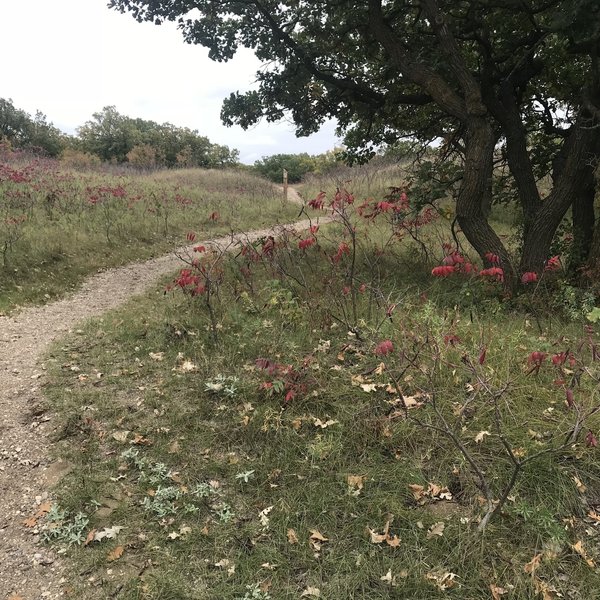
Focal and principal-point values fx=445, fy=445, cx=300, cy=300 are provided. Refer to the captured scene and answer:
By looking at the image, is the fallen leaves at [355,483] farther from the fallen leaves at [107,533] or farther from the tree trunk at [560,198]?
the tree trunk at [560,198]

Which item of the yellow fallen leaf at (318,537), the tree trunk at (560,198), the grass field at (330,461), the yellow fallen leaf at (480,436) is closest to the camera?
the grass field at (330,461)

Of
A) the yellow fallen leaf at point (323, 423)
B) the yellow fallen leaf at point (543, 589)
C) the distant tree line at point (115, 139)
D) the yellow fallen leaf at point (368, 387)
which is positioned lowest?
the yellow fallen leaf at point (543, 589)

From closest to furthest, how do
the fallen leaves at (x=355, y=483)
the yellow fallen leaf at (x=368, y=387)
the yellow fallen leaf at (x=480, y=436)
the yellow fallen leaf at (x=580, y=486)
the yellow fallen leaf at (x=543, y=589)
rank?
the yellow fallen leaf at (x=543, y=589) → the yellow fallen leaf at (x=580, y=486) → the fallen leaves at (x=355, y=483) → the yellow fallen leaf at (x=480, y=436) → the yellow fallen leaf at (x=368, y=387)

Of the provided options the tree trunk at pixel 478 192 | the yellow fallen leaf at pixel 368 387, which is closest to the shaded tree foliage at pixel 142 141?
the tree trunk at pixel 478 192

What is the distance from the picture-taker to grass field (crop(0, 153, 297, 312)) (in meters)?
8.22

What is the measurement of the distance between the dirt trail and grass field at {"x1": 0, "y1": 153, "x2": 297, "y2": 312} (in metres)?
0.77

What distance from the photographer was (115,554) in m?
2.89

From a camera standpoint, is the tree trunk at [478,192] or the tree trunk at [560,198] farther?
the tree trunk at [478,192]

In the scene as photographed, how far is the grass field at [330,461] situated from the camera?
272cm

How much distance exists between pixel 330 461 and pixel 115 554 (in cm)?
161

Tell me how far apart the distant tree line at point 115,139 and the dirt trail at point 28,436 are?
22699 mm

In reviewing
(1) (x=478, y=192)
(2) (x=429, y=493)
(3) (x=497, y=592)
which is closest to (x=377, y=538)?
(2) (x=429, y=493)

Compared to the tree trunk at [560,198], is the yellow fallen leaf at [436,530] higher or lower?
lower

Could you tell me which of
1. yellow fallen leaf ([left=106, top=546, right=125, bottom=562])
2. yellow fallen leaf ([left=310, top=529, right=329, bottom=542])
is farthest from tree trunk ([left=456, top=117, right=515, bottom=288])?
yellow fallen leaf ([left=106, top=546, right=125, bottom=562])
